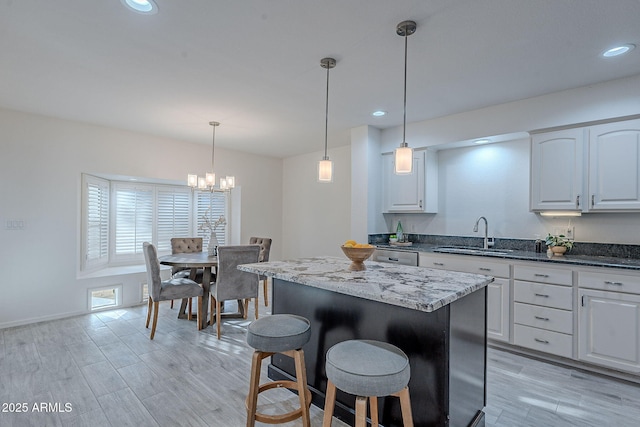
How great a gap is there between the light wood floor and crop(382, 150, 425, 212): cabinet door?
1.89 meters

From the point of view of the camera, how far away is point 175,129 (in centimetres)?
445

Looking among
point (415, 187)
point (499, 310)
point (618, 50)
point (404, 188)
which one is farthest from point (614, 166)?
point (404, 188)

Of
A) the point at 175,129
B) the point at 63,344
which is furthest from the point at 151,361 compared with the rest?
the point at 175,129

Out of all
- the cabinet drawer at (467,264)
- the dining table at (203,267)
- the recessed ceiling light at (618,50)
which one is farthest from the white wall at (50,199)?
the recessed ceiling light at (618,50)

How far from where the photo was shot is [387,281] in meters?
1.83

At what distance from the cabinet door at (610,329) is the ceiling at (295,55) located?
189 centimetres

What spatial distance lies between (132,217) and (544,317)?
5.58 m

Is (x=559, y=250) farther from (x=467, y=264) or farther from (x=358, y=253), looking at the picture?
(x=358, y=253)

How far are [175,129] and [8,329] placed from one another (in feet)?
9.95

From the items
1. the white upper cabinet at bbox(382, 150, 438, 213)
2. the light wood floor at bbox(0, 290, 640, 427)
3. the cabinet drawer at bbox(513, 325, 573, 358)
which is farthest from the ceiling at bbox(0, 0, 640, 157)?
the light wood floor at bbox(0, 290, 640, 427)

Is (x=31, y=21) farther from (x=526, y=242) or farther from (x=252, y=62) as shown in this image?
(x=526, y=242)

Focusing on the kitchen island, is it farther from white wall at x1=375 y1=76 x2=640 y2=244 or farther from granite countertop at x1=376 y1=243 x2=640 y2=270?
white wall at x1=375 y1=76 x2=640 y2=244

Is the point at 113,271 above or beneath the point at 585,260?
beneath

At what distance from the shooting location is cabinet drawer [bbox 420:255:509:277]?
10.3 ft
